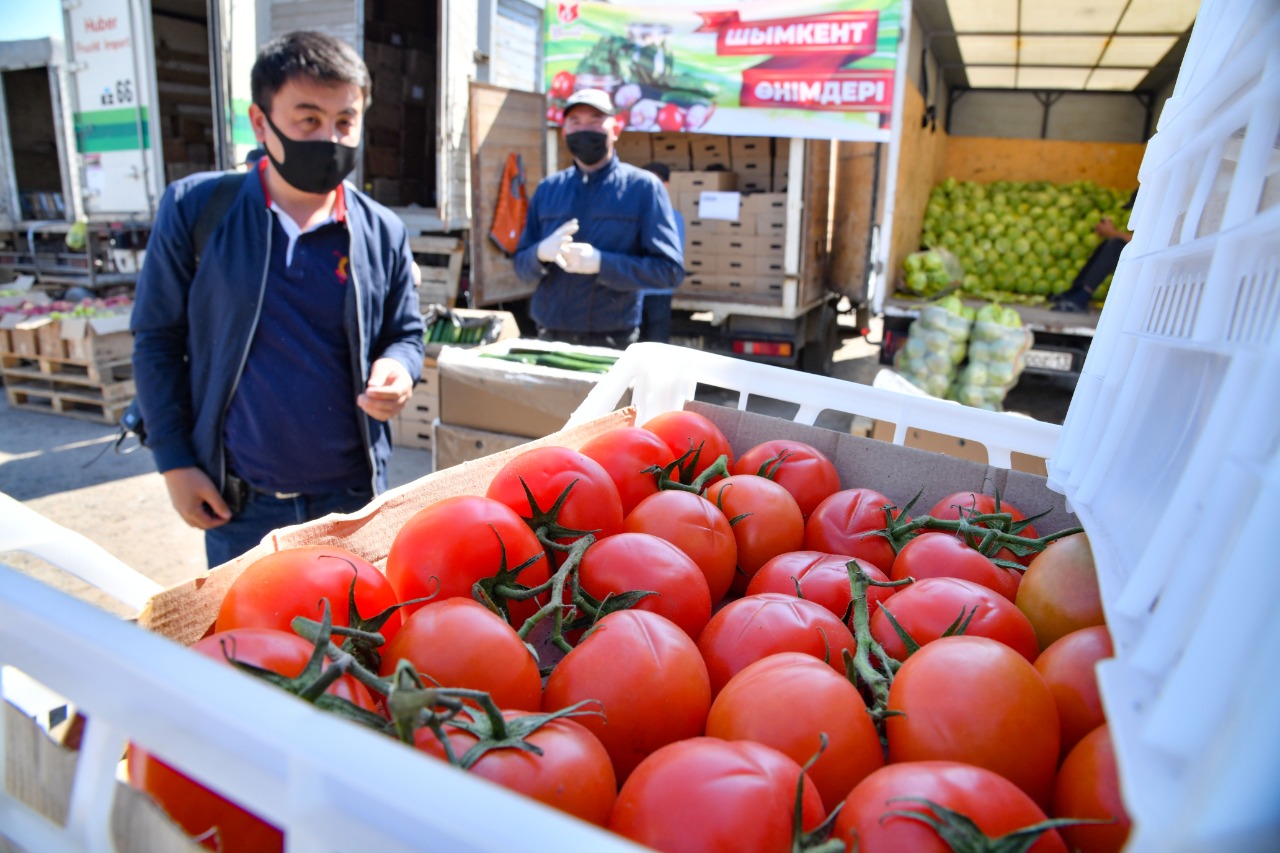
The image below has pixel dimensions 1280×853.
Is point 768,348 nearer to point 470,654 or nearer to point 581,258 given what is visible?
point 581,258

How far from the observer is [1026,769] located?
0.88 m

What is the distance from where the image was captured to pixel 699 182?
679 cm

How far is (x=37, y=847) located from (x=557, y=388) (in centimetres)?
279

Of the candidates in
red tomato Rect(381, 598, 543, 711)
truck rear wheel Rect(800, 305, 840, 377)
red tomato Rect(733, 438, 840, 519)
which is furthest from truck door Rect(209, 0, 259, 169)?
red tomato Rect(381, 598, 543, 711)

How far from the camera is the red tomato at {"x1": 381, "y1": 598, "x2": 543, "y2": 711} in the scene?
3.21ft

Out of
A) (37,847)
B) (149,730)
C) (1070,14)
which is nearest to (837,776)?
(149,730)

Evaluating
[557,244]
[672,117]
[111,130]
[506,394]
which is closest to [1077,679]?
[506,394]

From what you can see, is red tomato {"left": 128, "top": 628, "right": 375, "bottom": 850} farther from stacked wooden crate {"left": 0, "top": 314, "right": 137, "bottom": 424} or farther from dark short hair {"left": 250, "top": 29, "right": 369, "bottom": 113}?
stacked wooden crate {"left": 0, "top": 314, "right": 137, "bottom": 424}

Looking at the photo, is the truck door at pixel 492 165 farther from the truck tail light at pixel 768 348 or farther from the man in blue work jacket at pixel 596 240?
the man in blue work jacket at pixel 596 240

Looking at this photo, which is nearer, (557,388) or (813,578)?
(813,578)

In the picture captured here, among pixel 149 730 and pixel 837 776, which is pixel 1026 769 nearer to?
pixel 837 776

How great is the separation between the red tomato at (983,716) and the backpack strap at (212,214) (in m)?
2.04

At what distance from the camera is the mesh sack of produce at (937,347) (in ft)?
19.3

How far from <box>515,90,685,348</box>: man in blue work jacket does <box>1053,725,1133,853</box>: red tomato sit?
3.35 metres
